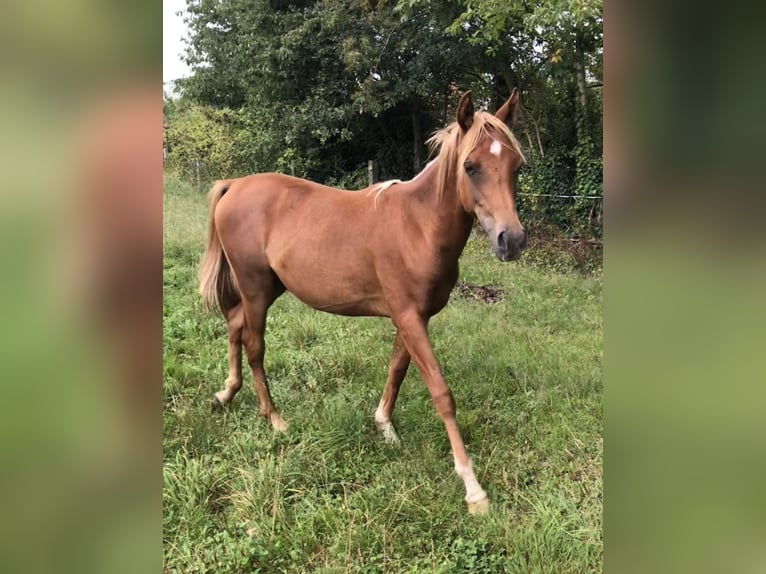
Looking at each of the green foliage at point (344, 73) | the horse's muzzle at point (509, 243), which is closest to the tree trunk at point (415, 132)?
the green foliage at point (344, 73)

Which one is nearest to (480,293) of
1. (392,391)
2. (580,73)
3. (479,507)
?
(392,391)

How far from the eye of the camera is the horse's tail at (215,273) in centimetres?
318

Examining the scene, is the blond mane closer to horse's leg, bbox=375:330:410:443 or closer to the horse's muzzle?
the horse's muzzle

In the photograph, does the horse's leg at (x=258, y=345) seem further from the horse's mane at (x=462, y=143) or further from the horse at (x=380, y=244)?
the horse's mane at (x=462, y=143)

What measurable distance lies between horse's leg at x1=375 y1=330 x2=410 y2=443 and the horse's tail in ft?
3.54

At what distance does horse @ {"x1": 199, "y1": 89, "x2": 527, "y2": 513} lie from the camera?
2.20 m

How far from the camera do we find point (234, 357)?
3.16 meters

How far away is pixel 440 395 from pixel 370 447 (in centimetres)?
60

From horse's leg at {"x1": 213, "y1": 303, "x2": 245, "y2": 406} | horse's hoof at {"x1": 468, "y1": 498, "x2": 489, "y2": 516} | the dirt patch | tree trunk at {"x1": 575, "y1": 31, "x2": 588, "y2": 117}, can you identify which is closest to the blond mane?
horse's hoof at {"x1": 468, "y1": 498, "x2": 489, "y2": 516}

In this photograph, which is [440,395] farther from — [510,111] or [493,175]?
[510,111]
